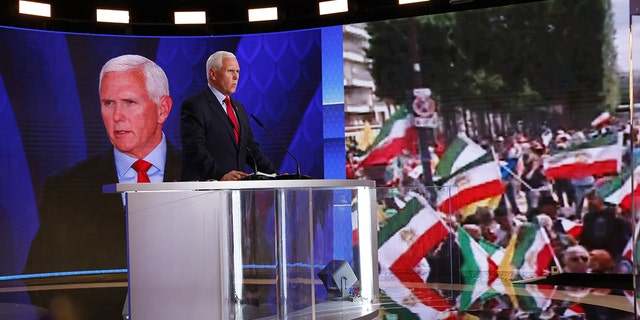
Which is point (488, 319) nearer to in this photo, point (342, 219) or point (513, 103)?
point (342, 219)

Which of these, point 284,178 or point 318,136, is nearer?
point 284,178

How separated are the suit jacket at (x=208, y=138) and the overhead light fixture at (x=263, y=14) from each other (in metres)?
4.77

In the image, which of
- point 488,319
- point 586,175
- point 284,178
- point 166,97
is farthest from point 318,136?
point 284,178

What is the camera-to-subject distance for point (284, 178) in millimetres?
4086

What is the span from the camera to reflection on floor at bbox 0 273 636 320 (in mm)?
5574

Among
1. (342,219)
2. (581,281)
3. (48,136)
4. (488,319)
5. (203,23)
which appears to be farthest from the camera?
(203,23)

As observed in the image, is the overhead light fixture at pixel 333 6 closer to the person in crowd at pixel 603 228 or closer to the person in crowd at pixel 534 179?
the person in crowd at pixel 534 179

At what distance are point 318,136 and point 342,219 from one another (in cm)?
469

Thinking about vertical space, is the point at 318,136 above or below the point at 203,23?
below

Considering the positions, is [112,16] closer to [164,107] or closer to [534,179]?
[164,107]

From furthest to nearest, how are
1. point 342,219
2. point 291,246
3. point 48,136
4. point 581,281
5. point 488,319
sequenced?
point 48,136, point 581,281, point 488,319, point 342,219, point 291,246

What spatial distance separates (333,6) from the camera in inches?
358

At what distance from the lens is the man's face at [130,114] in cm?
926

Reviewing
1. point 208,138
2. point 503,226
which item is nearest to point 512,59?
point 503,226
